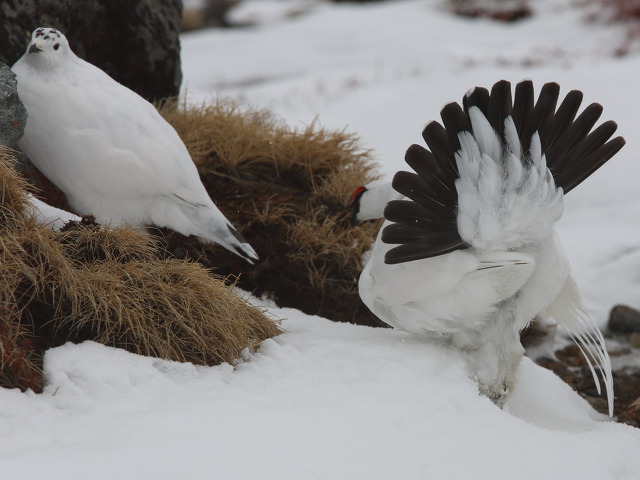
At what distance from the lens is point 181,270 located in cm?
227

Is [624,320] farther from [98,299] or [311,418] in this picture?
[98,299]

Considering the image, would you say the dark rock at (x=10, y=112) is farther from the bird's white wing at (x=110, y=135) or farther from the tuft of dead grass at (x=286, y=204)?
the tuft of dead grass at (x=286, y=204)

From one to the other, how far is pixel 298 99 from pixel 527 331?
4.90m

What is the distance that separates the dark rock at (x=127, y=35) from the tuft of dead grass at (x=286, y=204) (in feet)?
0.56

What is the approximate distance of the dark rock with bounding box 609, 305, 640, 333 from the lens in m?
3.43

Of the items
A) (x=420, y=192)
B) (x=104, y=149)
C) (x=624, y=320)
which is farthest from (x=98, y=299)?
(x=624, y=320)

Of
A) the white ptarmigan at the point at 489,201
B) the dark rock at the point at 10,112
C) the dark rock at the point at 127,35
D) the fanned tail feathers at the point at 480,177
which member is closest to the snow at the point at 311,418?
the white ptarmigan at the point at 489,201

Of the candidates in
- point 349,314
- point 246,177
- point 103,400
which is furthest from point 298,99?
point 103,400

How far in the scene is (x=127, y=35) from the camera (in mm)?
3393

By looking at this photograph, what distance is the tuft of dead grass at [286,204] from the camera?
122 inches

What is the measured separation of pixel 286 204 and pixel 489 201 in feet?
4.33

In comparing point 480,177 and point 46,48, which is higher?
Answer: point 46,48

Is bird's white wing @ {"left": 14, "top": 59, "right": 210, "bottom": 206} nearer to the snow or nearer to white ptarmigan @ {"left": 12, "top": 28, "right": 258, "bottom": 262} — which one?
white ptarmigan @ {"left": 12, "top": 28, "right": 258, "bottom": 262}

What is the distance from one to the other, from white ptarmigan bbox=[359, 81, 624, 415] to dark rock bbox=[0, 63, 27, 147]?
1.23m
